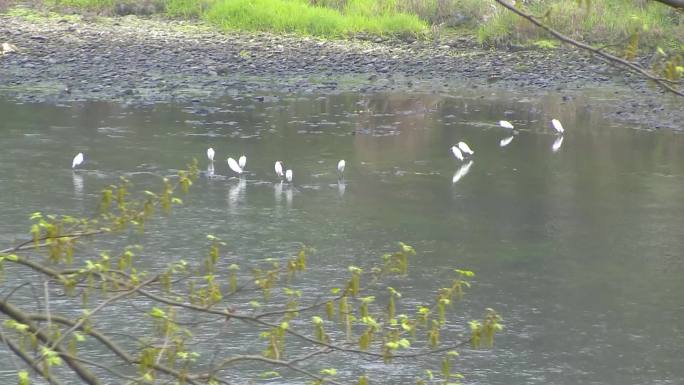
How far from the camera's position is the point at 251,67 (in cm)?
2823

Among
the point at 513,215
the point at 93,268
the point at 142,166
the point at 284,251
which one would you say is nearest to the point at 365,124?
the point at 142,166

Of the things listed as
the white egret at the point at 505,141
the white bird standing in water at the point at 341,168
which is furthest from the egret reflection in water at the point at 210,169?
the white egret at the point at 505,141

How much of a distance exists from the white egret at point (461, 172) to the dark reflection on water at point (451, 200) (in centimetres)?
4

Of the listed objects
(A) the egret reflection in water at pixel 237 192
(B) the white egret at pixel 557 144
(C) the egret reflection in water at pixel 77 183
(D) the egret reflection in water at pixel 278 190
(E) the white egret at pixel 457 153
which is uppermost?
(E) the white egret at pixel 457 153

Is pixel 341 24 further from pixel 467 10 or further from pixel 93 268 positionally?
pixel 93 268

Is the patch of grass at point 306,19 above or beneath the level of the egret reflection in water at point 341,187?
above

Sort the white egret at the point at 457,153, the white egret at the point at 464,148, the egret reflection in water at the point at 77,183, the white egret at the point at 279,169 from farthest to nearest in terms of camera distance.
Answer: the white egret at the point at 464,148 → the white egret at the point at 457,153 → the white egret at the point at 279,169 → the egret reflection in water at the point at 77,183

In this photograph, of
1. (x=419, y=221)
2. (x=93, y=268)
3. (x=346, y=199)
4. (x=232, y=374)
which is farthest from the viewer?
(x=346, y=199)

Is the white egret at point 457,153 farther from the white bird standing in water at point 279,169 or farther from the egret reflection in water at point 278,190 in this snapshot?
the egret reflection in water at point 278,190

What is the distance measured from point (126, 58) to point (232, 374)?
2015 centimetres

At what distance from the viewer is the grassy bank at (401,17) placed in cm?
3034

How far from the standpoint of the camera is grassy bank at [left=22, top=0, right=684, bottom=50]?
30.3m

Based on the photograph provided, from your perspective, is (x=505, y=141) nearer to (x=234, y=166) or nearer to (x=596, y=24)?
(x=234, y=166)

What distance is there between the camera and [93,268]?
409 centimetres
